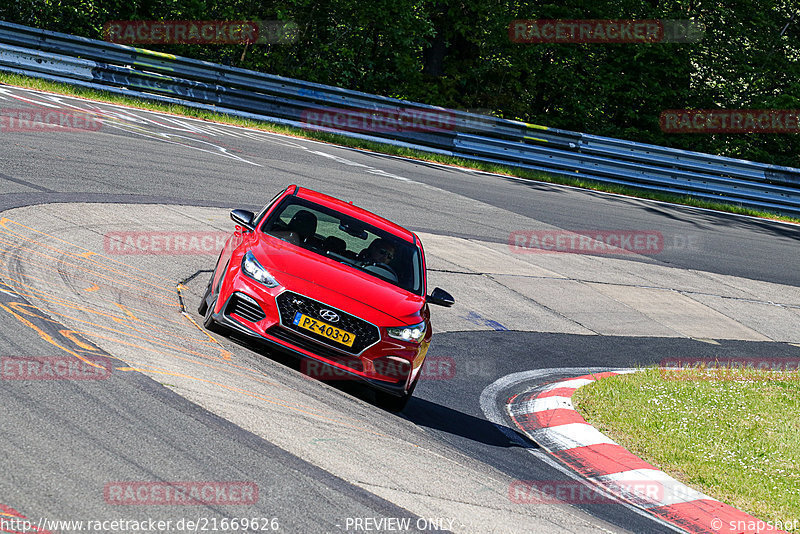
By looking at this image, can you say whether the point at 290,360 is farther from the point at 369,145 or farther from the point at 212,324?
the point at 369,145

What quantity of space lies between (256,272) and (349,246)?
1.72 metres

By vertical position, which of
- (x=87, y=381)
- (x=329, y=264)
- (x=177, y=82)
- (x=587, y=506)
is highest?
(x=177, y=82)

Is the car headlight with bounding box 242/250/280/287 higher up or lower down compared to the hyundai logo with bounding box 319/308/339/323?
higher up

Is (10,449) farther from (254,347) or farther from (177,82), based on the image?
(177,82)

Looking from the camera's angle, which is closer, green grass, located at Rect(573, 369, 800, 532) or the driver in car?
green grass, located at Rect(573, 369, 800, 532)

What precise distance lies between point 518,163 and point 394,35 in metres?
6.33

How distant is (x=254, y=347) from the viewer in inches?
294

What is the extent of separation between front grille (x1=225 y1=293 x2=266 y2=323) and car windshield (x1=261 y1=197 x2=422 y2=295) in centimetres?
112

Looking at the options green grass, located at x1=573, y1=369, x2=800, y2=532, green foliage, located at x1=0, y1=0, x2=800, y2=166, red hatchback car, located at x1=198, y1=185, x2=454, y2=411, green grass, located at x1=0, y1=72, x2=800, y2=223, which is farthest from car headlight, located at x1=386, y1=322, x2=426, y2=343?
green foliage, located at x1=0, y1=0, x2=800, y2=166

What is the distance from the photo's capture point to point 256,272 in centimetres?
748

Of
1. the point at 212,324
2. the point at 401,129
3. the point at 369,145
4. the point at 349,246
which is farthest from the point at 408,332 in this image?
the point at 401,129

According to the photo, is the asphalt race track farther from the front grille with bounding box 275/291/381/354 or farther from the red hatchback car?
the front grille with bounding box 275/291/381/354

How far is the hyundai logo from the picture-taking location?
23.8 ft

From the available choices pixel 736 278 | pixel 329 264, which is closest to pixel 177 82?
pixel 736 278
